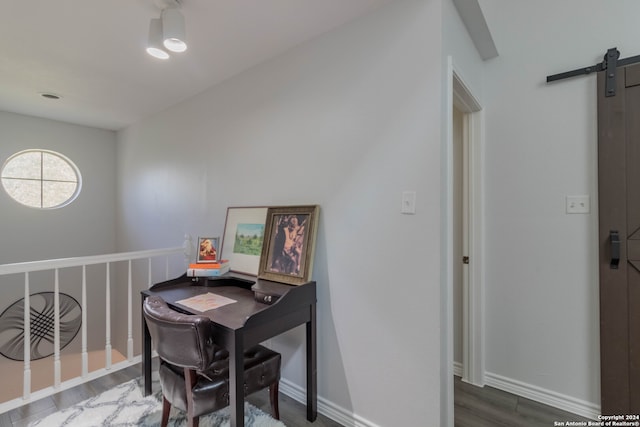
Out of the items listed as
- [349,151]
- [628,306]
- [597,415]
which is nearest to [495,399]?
[597,415]

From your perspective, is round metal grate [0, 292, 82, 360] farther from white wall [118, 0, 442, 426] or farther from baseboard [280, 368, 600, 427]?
baseboard [280, 368, 600, 427]

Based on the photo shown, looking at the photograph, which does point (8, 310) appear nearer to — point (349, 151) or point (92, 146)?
point (92, 146)

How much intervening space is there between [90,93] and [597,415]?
455 centimetres

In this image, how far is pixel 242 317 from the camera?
4.85ft

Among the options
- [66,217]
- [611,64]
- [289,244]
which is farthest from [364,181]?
[66,217]

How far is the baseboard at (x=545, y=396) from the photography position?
1789 mm

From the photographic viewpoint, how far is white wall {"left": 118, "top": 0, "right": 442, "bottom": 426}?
1.46 meters

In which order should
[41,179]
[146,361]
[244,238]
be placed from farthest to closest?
[41,179]
[244,238]
[146,361]

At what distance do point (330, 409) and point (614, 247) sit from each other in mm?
1843

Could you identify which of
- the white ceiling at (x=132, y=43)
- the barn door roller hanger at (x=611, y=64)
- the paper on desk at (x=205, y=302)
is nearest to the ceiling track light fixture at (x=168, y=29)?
the white ceiling at (x=132, y=43)

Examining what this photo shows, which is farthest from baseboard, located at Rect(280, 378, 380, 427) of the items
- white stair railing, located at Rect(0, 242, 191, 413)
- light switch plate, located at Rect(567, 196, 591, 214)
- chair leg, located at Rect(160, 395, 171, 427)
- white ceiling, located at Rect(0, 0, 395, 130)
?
white ceiling, located at Rect(0, 0, 395, 130)

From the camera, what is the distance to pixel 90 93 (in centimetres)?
284

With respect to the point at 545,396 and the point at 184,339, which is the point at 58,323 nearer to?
the point at 184,339

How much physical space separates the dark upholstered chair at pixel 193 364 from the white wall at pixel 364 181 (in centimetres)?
41
